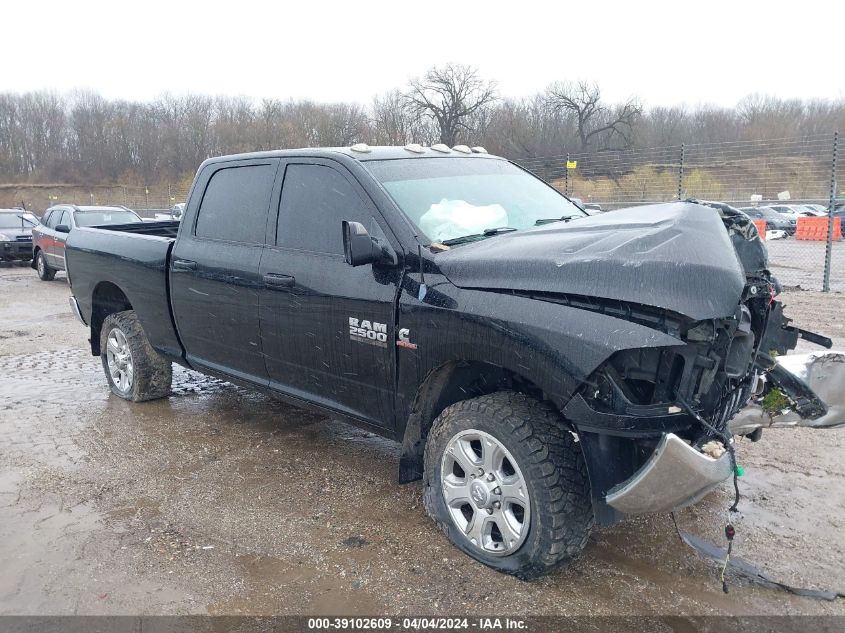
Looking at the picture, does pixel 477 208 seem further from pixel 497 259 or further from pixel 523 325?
pixel 523 325

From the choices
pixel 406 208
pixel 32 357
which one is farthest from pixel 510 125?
pixel 406 208

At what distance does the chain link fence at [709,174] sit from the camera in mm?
13875

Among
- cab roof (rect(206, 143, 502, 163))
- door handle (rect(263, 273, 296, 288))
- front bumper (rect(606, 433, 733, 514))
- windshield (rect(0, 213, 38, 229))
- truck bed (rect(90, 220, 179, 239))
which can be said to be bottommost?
front bumper (rect(606, 433, 733, 514))

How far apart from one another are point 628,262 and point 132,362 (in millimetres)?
4510

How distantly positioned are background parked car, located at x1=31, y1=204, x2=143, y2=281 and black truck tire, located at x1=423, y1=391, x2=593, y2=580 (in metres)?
12.3

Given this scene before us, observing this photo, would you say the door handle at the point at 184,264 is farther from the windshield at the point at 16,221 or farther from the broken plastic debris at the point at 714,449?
the windshield at the point at 16,221

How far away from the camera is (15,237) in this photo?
59.2ft

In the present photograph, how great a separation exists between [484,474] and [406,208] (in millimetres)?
1455

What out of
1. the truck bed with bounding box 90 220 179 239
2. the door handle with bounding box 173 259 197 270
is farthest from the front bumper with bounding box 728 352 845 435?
the truck bed with bounding box 90 220 179 239

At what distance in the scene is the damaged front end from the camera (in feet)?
9.16

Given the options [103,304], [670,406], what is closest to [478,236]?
[670,406]

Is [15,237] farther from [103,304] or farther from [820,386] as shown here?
[820,386]

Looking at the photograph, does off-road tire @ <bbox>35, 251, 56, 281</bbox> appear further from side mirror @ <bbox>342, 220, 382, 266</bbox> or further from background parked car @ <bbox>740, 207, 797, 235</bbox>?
background parked car @ <bbox>740, 207, 797, 235</bbox>

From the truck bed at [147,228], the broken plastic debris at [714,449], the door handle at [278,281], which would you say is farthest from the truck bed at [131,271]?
the broken plastic debris at [714,449]
